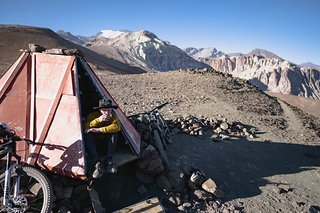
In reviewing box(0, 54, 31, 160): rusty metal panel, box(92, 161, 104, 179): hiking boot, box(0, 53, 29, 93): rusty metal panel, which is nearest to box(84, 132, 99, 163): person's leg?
box(92, 161, 104, 179): hiking boot

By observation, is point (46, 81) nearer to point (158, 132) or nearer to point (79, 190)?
point (79, 190)

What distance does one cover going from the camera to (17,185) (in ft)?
13.8

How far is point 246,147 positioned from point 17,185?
741 centimetres

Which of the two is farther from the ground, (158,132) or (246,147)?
(158,132)

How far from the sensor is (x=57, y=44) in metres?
48.9

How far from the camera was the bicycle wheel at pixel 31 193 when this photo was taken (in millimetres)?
4176

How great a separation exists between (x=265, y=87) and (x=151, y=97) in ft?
293

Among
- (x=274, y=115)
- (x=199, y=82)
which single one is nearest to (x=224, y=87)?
(x=199, y=82)

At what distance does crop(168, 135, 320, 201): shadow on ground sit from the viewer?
728 centimetres

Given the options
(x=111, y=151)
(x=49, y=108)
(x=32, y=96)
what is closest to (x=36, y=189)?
(x=111, y=151)

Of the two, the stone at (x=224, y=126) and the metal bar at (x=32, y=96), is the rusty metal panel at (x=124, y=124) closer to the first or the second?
the metal bar at (x=32, y=96)

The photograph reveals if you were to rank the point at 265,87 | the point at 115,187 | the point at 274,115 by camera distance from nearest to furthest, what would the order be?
the point at 115,187, the point at 274,115, the point at 265,87

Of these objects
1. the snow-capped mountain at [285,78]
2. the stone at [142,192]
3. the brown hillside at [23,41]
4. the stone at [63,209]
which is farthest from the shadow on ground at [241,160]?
the snow-capped mountain at [285,78]

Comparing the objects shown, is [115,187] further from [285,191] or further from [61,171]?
[285,191]
